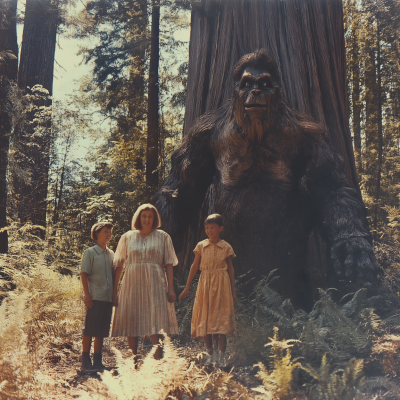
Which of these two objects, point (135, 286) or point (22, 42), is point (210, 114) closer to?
point (135, 286)

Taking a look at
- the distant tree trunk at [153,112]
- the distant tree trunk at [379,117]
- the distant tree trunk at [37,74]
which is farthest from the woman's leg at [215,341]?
the distant tree trunk at [379,117]

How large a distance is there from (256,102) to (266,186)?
909 millimetres

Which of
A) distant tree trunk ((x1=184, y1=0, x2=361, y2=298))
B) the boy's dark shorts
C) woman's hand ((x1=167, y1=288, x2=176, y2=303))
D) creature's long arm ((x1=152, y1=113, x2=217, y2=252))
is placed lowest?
the boy's dark shorts

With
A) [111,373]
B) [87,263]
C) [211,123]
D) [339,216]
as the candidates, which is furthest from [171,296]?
[211,123]

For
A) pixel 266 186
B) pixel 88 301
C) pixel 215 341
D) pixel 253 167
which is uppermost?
pixel 253 167

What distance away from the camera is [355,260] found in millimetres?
3688

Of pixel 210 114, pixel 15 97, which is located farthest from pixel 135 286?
pixel 15 97

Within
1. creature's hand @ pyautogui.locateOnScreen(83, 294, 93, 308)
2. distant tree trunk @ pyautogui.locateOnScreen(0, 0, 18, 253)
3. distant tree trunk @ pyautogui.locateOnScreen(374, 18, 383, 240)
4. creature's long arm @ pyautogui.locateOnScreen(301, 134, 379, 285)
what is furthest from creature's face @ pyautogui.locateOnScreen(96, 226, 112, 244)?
distant tree trunk @ pyautogui.locateOnScreen(374, 18, 383, 240)

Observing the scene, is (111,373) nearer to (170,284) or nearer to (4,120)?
(170,284)

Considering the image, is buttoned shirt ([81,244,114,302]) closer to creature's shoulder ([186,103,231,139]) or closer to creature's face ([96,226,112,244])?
creature's face ([96,226,112,244])

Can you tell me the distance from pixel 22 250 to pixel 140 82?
523 centimetres

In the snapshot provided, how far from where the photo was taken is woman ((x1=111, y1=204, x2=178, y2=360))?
136 inches

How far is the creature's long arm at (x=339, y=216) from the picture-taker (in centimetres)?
368

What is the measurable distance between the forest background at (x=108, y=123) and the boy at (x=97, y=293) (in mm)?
853
